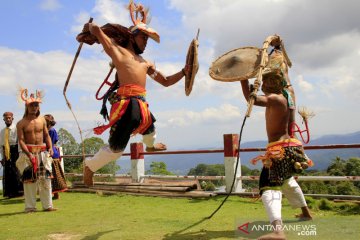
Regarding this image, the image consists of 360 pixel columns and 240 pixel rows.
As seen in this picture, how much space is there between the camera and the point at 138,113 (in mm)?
4328

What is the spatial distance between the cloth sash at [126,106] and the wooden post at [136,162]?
19.5 ft

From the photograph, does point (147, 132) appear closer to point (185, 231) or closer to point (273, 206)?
point (185, 231)

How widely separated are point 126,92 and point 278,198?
203 cm

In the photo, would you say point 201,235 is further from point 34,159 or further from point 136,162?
point 136,162

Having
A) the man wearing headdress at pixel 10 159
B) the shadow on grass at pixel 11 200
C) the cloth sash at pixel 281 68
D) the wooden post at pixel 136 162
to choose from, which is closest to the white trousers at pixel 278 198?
the cloth sash at pixel 281 68

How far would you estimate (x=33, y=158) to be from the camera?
6.96 meters

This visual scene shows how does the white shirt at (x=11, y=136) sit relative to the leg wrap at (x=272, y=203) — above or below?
above

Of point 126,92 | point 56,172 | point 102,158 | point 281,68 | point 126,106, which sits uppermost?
point 281,68

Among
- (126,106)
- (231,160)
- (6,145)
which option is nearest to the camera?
(126,106)

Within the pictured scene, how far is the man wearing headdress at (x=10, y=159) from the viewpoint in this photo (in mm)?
9094

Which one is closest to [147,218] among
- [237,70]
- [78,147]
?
[237,70]

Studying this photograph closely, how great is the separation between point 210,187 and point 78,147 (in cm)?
1117

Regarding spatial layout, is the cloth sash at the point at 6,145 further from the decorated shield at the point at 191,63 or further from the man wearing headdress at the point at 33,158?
the decorated shield at the point at 191,63

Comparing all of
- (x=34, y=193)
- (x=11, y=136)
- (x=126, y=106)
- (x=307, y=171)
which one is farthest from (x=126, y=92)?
(x=307, y=171)
